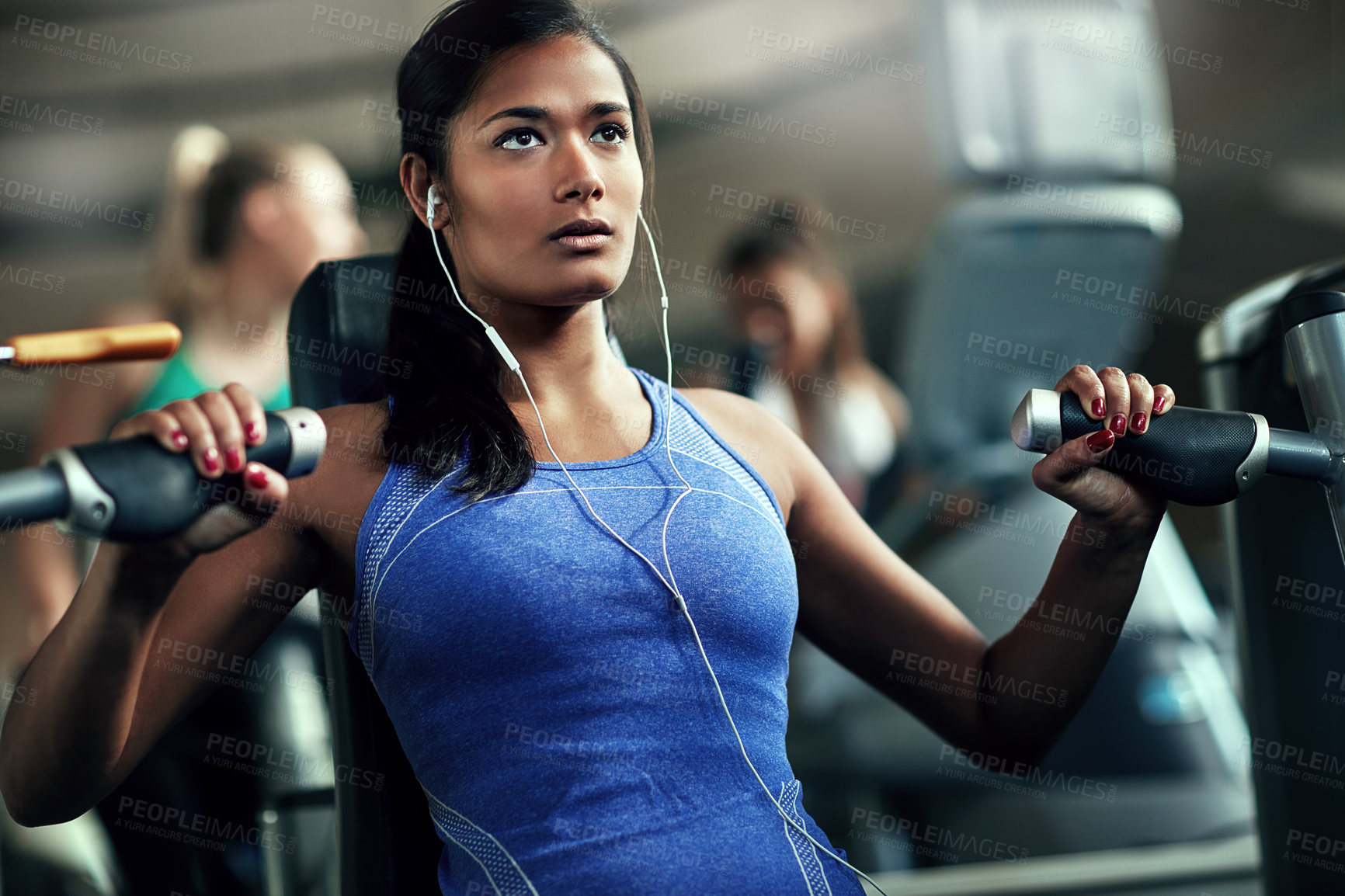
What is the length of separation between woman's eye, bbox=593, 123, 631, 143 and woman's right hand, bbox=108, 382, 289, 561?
487mm

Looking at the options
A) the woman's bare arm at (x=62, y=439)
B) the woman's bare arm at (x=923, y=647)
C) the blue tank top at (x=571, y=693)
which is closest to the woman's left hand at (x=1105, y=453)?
the woman's bare arm at (x=923, y=647)

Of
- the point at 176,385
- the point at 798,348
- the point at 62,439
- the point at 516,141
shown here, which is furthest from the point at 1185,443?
the point at 798,348

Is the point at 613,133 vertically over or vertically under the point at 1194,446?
over

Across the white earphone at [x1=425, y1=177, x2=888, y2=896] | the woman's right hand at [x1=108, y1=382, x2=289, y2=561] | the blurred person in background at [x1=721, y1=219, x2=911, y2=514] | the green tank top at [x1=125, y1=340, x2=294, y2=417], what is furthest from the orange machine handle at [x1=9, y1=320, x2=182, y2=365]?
the blurred person in background at [x1=721, y1=219, x2=911, y2=514]

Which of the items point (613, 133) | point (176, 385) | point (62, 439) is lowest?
point (62, 439)

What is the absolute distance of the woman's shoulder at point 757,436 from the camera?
120 centimetres

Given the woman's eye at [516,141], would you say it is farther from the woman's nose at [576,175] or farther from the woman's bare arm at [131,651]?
the woman's bare arm at [131,651]

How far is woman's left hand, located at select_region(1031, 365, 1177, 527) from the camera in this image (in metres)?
0.92

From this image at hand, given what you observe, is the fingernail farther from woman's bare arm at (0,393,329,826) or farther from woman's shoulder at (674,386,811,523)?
woman's bare arm at (0,393,329,826)

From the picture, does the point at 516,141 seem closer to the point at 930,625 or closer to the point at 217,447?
the point at 217,447

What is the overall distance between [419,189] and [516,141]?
0.16 meters

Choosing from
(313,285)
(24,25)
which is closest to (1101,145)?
(313,285)

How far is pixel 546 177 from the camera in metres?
1.05

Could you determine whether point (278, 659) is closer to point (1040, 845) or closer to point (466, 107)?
point (466, 107)
